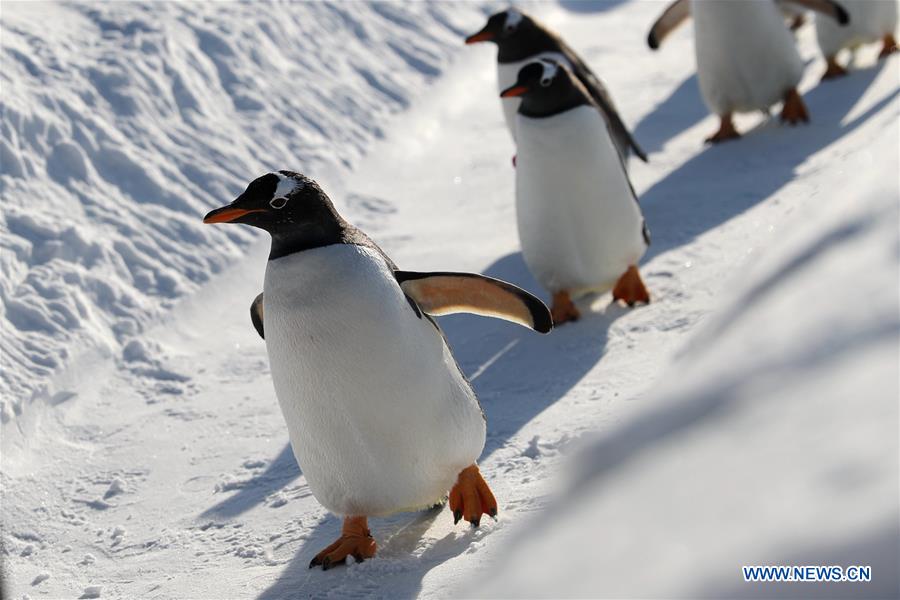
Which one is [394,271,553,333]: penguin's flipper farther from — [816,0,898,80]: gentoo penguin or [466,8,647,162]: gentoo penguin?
[816,0,898,80]: gentoo penguin

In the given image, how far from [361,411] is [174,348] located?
2.09 metres

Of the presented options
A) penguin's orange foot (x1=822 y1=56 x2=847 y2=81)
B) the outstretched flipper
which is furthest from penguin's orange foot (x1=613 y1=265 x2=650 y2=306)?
penguin's orange foot (x1=822 y1=56 x2=847 y2=81)

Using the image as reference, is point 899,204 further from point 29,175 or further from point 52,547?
point 29,175

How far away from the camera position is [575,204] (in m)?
4.50

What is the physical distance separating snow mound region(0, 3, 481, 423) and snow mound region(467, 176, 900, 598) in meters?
3.54

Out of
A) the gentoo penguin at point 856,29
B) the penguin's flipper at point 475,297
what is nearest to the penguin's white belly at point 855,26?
the gentoo penguin at point 856,29

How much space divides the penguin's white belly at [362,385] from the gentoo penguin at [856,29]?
4.71m

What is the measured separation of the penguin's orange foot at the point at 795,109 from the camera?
6.39 meters

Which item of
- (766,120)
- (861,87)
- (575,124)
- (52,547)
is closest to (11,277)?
(52,547)

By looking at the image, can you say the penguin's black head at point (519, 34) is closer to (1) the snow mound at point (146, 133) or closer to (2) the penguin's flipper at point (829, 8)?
(1) the snow mound at point (146, 133)

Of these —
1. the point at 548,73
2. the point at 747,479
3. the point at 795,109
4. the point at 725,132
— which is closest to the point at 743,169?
the point at 725,132

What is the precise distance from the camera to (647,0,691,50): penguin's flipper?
21.9 ft

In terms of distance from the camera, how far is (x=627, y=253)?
181 inches

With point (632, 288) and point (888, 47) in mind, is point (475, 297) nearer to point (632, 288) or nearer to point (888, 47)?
point (632, 288)
